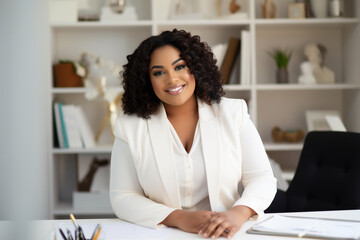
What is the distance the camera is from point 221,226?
1214mm

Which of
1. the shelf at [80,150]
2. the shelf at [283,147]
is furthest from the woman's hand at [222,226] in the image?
the shelf at [80,150]

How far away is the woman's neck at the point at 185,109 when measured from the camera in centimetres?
161

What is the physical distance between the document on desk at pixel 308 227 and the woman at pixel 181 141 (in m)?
0.12

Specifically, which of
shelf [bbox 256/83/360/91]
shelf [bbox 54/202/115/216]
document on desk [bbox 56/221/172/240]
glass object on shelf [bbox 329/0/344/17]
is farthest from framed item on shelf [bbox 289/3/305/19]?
document on desk [bbox 56/221/172/240]

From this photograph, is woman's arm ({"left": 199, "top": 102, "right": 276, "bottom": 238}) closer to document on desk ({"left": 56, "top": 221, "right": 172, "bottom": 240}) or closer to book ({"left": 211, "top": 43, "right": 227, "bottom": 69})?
document on desk ({"left": 56, "top": 221, "right": 172, "bottom": 240})

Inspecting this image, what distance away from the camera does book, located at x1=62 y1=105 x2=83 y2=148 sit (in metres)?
3.31

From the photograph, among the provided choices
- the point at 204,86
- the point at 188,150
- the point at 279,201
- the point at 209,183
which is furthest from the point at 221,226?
the point at 279,201

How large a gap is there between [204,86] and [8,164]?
1412 mm

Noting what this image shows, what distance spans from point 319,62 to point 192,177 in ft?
7.30

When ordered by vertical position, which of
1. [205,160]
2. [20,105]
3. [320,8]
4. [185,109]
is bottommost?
[205,160]

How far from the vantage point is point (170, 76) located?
1.54 m

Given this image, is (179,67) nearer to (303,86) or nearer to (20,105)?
(20,105)

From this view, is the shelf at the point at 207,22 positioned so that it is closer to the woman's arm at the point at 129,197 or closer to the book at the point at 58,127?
the book at the point at 58,127

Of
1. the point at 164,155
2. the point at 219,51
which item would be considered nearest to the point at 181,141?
the point at 164,155
